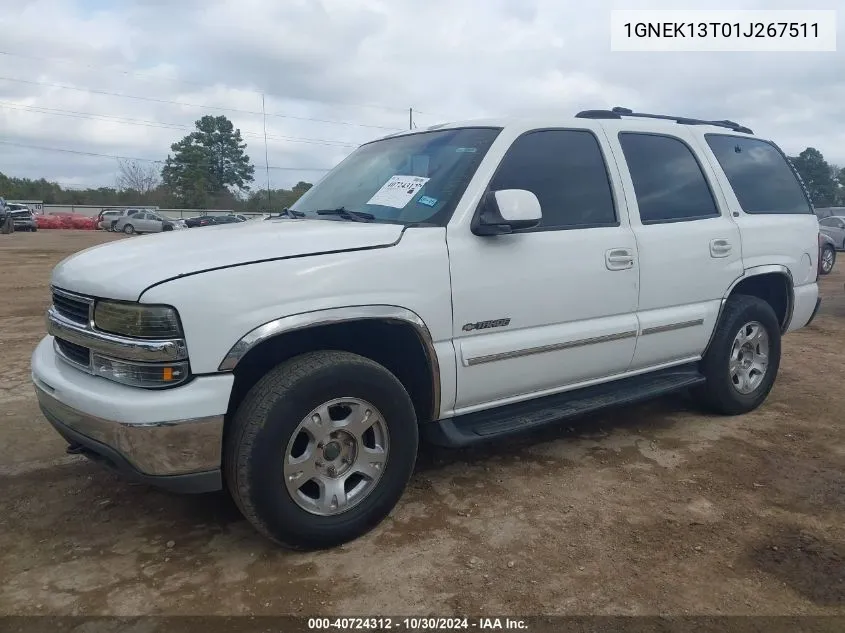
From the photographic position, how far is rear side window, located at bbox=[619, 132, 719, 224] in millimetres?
4062

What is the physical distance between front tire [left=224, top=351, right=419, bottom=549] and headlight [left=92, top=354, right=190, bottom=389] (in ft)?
0.96

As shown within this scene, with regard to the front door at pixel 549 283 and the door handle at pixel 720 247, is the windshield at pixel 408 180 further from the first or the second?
the door handle at pixel 720 247

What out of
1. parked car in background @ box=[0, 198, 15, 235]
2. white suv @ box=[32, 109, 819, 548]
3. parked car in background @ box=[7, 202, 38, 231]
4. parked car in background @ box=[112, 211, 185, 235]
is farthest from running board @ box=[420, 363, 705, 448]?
parked car in background @ box=[112, 211, 185, 235]

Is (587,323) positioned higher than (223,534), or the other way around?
(587,323)

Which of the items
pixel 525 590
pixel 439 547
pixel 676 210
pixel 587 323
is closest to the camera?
pixel 525 590

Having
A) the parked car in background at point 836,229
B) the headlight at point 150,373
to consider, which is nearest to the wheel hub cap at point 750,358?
the headlight at point 150,373

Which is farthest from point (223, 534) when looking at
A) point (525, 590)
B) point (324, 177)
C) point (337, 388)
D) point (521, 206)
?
point (324, 177)

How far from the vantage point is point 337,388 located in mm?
2816

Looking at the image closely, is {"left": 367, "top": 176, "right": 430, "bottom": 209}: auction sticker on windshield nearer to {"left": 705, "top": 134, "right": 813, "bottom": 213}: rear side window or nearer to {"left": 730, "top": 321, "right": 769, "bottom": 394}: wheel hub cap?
{"left": 705, "top": 134, "right": 813, "bottom": 213}: rear side window

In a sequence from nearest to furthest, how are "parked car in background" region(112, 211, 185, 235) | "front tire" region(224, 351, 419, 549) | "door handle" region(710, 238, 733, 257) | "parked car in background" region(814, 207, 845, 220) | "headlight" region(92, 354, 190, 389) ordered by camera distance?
"headlight" region(92, 354, 190, 389)
"front tire" region(224, 351, 419, 549)
"door handle" region(710, 238, 733, 257)
"parked car in background" region(814, 207, 845, 220)
"parked car in background" region(112, 211, 185, 235)

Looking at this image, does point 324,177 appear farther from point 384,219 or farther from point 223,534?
point 223,534

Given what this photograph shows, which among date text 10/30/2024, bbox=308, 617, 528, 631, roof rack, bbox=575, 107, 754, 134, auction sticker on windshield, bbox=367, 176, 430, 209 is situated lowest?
date text 10/30/2024, bbox=308, 617, 528, 631

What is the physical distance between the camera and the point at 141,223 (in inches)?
1615

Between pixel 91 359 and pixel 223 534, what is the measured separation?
99 cm
